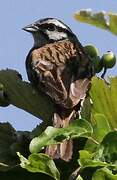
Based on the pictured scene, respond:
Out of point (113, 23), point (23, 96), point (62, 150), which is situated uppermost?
point (113, 23)

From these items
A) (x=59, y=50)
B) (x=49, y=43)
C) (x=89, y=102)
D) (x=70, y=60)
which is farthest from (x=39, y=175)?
(x=49, y=43)

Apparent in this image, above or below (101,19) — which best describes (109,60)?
below

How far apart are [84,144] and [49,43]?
313 centimetres

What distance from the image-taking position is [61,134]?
7.91ft

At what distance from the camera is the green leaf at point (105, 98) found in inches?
113

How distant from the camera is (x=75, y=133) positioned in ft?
7.86

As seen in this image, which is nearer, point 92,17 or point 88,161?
point 88,161

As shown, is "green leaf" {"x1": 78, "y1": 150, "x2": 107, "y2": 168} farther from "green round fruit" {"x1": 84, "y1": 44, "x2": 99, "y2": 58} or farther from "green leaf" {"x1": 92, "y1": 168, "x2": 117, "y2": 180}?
"green round fruit" {"x1": 84, "y1": 44, "x2": 99, "y2": 58}

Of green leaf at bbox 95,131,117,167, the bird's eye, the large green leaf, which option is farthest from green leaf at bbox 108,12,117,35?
the bird's eye

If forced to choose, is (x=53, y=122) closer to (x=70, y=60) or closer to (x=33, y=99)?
(x=33, y=99)

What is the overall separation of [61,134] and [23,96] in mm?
976

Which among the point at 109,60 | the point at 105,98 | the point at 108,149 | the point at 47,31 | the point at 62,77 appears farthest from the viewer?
the point at 47,31

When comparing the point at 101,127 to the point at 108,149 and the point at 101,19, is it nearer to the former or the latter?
the point at 108,149

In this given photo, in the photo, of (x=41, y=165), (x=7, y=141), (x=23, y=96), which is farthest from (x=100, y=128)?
(x=23, y=96)
